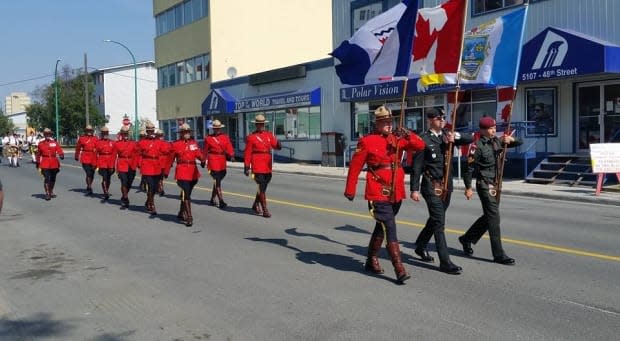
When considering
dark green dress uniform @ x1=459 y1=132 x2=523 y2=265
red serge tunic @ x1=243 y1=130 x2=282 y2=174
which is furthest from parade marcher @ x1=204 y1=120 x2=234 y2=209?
dark green dress uniform @ x1=459 y1=132 x2=523 y2=265

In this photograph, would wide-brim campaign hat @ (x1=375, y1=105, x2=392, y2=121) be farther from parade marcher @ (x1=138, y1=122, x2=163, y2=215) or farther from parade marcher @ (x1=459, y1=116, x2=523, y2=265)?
parade marcher @ (x1=138, y1=122, x2=163, y2=215)

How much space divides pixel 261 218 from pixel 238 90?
2567 cm

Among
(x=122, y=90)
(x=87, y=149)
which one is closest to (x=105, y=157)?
(x=87, y=149)

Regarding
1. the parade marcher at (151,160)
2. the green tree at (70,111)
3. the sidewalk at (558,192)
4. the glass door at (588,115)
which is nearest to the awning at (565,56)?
the glass door at (588,115)

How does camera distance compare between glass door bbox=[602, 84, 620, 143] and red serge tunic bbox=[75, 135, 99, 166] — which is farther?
glass door bbox=[602, 84, 620, 143]

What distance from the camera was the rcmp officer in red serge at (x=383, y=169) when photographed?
6477 millimetres

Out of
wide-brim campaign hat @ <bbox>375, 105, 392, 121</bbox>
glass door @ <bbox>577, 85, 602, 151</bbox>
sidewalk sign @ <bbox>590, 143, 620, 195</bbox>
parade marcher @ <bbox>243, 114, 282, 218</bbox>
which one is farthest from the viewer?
glass door @ <bbox>577, 85, 602, 151</bbox>

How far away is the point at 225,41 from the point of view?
39.0 m

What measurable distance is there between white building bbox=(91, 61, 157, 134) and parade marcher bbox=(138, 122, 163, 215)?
6803cm

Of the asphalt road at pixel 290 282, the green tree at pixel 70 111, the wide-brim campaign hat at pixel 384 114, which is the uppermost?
the green tree at pixel 70 111

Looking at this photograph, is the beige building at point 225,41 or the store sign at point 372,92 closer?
the store sign at point 372,92

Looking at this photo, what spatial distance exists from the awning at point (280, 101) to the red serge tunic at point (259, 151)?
1835 cm

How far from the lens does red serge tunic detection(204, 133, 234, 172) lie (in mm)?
12617

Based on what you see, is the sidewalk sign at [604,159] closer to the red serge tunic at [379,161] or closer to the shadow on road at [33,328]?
the red serge tunic at [379,161]
